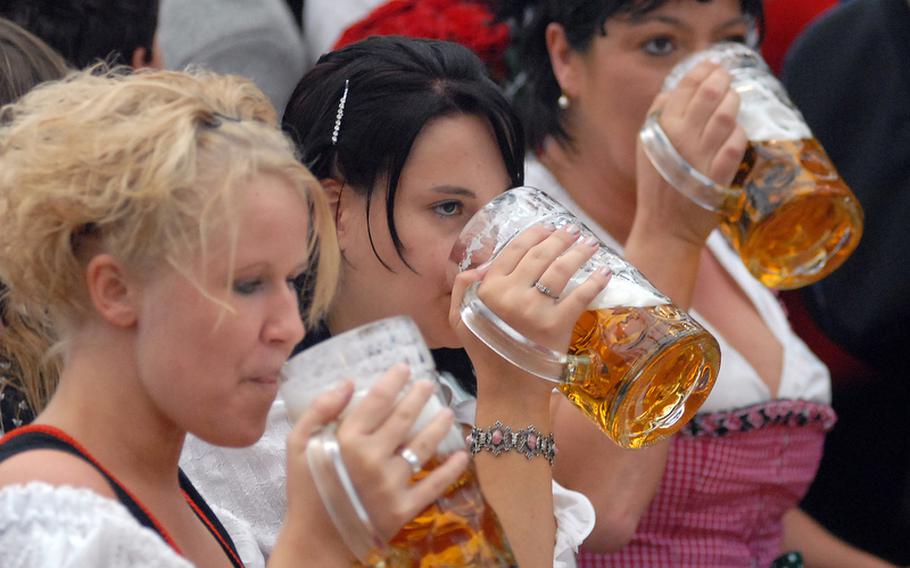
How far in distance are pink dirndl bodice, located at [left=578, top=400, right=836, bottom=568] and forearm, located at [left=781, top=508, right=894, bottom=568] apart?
27cm

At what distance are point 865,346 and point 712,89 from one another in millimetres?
802

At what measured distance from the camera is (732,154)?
5.16 ft

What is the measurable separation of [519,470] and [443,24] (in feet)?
3.27

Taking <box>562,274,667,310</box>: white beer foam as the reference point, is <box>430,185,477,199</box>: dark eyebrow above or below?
below

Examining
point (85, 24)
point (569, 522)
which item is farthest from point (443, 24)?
point (569, 522)

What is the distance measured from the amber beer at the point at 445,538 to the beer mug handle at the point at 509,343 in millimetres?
265

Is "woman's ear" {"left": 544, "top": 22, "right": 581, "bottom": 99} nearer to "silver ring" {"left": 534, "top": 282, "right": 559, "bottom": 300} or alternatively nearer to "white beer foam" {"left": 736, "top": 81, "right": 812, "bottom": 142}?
"white beer foam" {"left": 736, "top": 81, "right": 812, "bottom": 142}

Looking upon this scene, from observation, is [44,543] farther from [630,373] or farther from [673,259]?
[673,259]

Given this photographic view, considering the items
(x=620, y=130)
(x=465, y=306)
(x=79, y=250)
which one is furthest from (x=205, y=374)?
(x=620, y=130)

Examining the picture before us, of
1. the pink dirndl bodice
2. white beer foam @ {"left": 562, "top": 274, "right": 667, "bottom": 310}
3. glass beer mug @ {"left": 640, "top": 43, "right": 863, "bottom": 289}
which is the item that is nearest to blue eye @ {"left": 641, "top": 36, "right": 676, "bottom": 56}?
glass beer mug @ {"left": 640, "top": 43, "right": 863, "bottom": 289}

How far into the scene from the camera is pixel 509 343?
1240 millimetres

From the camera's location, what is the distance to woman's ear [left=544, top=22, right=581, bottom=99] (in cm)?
203

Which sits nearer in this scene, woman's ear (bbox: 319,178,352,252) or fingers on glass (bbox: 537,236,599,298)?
fingers on glass (bbox: 537,236,599,298)

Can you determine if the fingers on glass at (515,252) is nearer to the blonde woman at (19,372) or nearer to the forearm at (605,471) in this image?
the blonde woman at (19,372)
